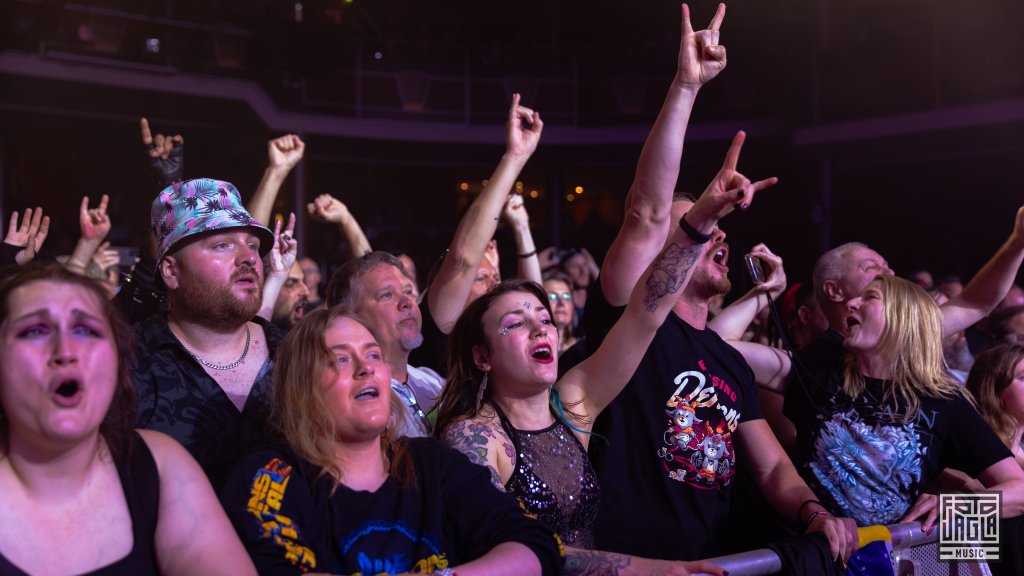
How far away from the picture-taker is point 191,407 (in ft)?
6.95

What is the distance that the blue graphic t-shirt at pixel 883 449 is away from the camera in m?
2.43

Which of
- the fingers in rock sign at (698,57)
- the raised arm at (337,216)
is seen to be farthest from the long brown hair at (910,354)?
the raised arm at (337,216)

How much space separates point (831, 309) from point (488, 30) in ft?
40.5

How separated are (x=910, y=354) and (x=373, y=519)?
1.55m

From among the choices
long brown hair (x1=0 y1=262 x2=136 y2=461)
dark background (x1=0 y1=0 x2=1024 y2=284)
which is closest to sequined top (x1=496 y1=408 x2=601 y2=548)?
long brown hair (x1=0 y1=262 x2=136 y2=461)

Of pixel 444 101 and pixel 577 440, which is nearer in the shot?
pixel 577 440

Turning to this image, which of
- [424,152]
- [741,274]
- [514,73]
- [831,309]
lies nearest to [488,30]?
[514,73]

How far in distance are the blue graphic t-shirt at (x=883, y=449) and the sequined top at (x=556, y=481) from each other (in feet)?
2.33

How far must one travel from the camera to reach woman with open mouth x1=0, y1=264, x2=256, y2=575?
4.64 feet

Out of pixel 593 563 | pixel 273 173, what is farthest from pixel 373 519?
pixel 273 173

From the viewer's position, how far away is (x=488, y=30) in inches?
580

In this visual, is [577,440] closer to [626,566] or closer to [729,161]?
[626,566]

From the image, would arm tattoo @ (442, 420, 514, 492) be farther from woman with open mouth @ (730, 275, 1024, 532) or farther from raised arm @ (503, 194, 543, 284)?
raised arm @ (503, 194, 543, 284)

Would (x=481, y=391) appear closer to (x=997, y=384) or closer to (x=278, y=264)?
(x=278, y=264)
